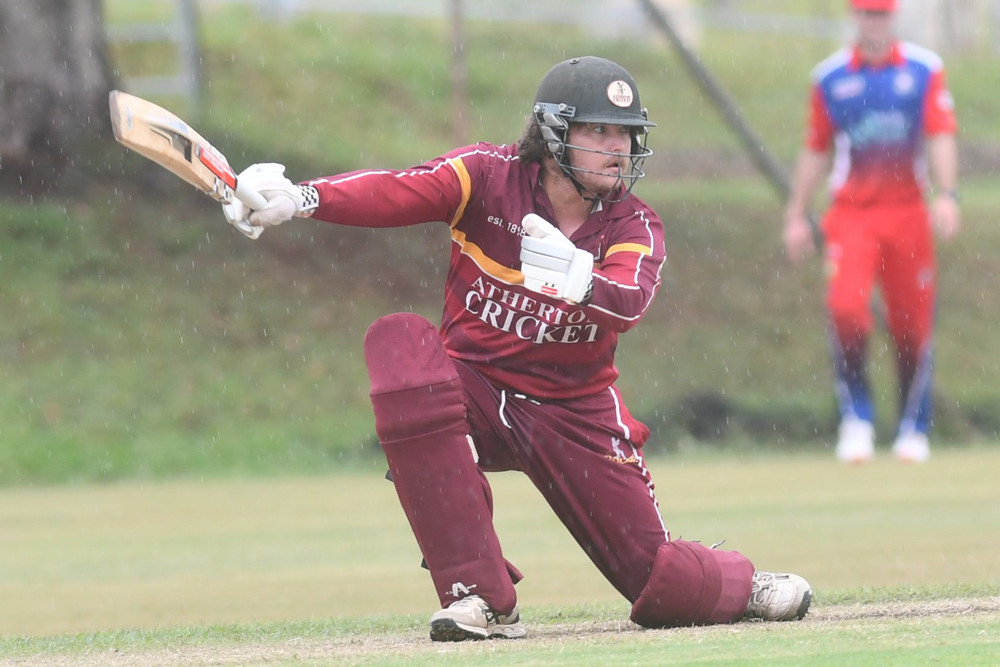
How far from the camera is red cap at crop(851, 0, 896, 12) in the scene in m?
11.1

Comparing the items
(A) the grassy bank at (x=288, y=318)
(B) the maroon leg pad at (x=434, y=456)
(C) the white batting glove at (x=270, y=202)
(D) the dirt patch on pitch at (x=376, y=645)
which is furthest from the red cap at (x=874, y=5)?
(C) the white batting glove at (x=270, y=202)

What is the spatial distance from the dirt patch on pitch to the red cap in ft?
21.0

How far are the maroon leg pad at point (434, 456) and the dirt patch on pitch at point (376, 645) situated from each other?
0.70ft

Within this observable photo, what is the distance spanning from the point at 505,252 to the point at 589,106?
0.52 meters

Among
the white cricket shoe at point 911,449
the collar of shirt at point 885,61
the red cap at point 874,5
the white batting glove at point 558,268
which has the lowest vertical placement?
the white cricket shoe at point 911,449

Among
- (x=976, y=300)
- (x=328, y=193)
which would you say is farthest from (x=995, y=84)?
(x=328, y=193)

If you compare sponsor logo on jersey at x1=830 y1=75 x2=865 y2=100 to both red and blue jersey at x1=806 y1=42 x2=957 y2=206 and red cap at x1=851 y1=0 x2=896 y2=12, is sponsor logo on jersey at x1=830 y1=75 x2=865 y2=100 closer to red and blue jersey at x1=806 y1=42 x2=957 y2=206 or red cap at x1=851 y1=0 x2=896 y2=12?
red and blue jersey at x1=806 y1=42 x2=957 y2=206

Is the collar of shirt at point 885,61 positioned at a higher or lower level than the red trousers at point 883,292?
higher

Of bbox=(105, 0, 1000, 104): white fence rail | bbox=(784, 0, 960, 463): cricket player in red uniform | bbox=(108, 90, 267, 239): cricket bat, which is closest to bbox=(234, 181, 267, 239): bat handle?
bbox=(108, 90, 267, 239): cricket bat

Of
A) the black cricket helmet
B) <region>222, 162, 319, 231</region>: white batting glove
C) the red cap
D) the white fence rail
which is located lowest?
<region>222, 162, 319, 231</region>: white batting glove

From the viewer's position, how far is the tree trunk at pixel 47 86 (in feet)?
50.1

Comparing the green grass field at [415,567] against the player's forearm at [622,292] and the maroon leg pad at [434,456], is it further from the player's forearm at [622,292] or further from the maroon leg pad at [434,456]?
the player's forearm at [622,292]

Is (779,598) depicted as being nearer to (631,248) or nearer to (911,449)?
(631,248)

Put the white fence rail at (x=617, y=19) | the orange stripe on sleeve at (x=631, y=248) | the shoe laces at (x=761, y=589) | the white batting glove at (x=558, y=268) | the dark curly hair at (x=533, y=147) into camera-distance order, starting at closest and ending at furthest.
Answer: the white batting glove at (x=558, y=268) → the orange stripe on sleeve at (x=631, y=248) → the shoe laces at (x=761, y=589) → the dark curly hair at (x=533, y=147) → the white fence rail at (x=617, y=19)
